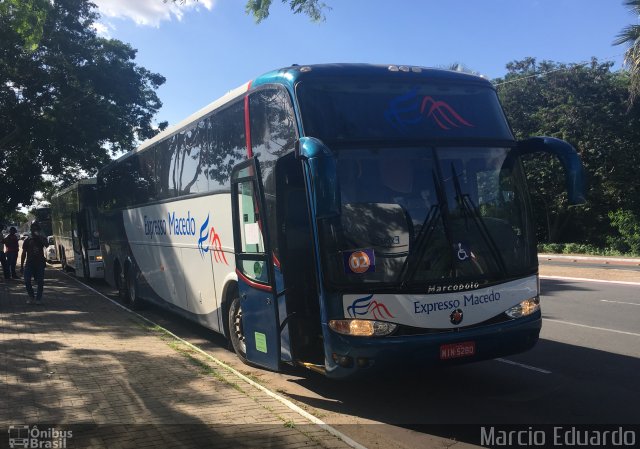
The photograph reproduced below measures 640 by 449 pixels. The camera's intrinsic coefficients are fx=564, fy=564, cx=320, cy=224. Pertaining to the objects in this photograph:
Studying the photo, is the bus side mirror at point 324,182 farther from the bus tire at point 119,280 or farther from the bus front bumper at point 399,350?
the bus tire at point 119,280

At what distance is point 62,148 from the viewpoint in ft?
74.4

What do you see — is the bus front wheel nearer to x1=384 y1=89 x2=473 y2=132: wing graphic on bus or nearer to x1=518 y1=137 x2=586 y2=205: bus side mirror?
x1=384 y1=89 x2=473 y2=132: wing graphic on bus

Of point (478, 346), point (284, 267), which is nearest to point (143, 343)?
point (284, 267)

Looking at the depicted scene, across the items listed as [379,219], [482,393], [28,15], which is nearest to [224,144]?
[379,219]

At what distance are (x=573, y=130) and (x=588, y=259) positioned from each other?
847 centimetres

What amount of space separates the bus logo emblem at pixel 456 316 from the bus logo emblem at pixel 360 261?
3.18 ft

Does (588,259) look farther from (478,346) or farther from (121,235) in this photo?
(478,346)

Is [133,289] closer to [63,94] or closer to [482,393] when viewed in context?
[482,393]

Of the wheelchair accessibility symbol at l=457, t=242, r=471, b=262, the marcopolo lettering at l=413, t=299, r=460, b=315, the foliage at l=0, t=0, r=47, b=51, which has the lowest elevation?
the marcopolo lettering at l=413, t=299, r=460, b=315

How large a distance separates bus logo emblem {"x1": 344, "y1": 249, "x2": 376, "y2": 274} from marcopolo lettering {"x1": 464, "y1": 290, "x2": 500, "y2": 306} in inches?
41.8

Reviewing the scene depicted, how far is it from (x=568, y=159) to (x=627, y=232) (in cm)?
2701

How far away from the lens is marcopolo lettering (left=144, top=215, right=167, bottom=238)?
1073 cm

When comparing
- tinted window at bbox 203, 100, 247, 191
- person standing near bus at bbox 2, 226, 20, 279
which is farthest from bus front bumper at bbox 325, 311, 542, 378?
person standing near bus at bbox 2, 226, 20, 279

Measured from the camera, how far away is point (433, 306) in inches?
216
